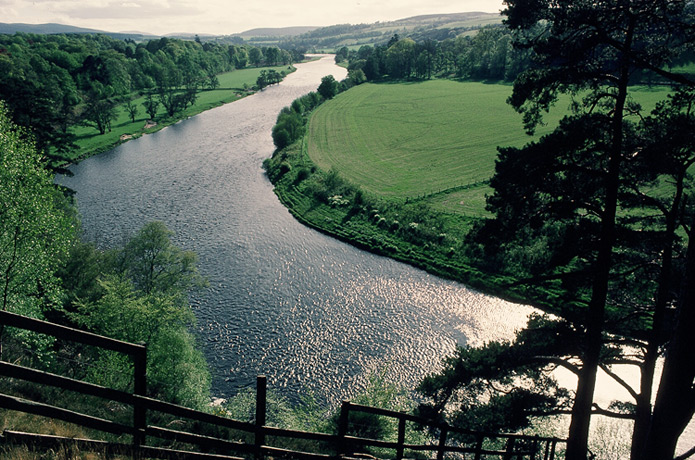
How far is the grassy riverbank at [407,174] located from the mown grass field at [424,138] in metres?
0.15

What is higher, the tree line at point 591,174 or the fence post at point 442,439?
the tree line at point 591,174

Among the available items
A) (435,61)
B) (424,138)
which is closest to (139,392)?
(424,138)

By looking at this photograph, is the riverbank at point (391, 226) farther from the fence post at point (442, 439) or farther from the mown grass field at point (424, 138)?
the fence post at point (442, 439)

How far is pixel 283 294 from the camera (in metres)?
39.2

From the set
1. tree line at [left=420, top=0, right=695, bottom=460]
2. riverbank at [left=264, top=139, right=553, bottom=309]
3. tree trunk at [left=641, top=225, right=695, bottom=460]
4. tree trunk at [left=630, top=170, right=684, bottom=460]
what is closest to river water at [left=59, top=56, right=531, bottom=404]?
riverbank at [left=264, top=139, right=553, bottom=309]

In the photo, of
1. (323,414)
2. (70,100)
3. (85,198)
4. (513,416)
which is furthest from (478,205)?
(70,100)

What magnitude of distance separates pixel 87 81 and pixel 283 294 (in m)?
104

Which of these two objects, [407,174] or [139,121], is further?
[139,121]

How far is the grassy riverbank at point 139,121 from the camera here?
8200 centimetres

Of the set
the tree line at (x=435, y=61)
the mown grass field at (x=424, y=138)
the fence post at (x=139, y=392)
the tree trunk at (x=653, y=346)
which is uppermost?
the tree line at (x=435, y=61)

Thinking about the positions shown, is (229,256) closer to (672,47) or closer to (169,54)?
(672,47)

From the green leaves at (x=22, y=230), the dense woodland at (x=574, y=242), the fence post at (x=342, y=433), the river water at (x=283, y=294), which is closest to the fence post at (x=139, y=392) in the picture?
the fence post at (x=342, y=433)

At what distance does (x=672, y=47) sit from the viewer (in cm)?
1278

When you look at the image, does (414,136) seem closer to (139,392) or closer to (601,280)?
(601,280)
